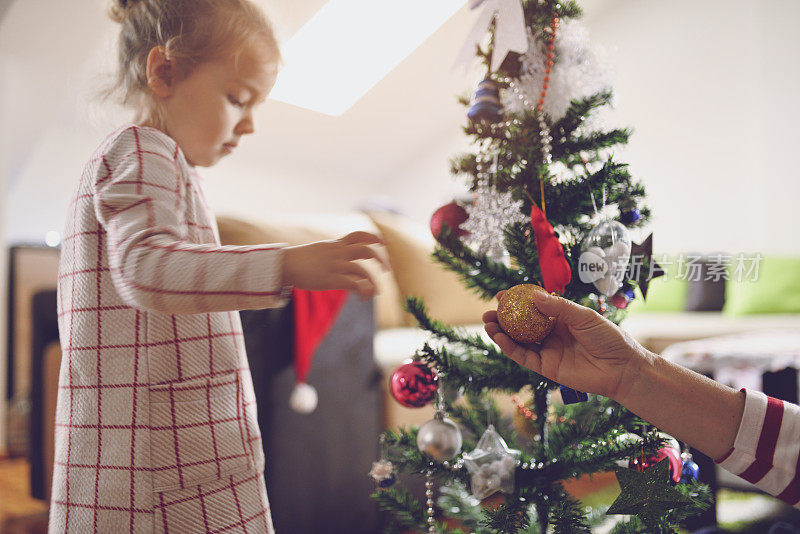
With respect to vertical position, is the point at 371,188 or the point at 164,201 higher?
the point at 371,188

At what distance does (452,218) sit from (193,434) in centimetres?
44

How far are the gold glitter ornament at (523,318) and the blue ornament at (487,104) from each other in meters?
0.27

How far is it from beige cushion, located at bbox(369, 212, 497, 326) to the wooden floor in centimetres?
120

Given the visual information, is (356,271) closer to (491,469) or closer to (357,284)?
(357,284)

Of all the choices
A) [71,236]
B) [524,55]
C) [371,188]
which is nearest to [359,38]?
[371,188]

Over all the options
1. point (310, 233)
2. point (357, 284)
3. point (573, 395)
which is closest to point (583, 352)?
point (573, 395)

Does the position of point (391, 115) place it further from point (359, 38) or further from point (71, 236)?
point (71, 236)

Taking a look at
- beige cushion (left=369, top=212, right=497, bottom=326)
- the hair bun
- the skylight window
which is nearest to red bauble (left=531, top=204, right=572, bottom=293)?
the hair bun

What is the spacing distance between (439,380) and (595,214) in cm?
31

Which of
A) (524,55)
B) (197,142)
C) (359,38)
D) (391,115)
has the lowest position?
(197,142)

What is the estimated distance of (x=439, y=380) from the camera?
0.75 meters

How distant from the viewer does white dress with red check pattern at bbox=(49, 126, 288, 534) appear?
20.9 inches

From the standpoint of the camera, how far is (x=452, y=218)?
2.51 feet

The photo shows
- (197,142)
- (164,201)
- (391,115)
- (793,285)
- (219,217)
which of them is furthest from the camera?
(391,115)
